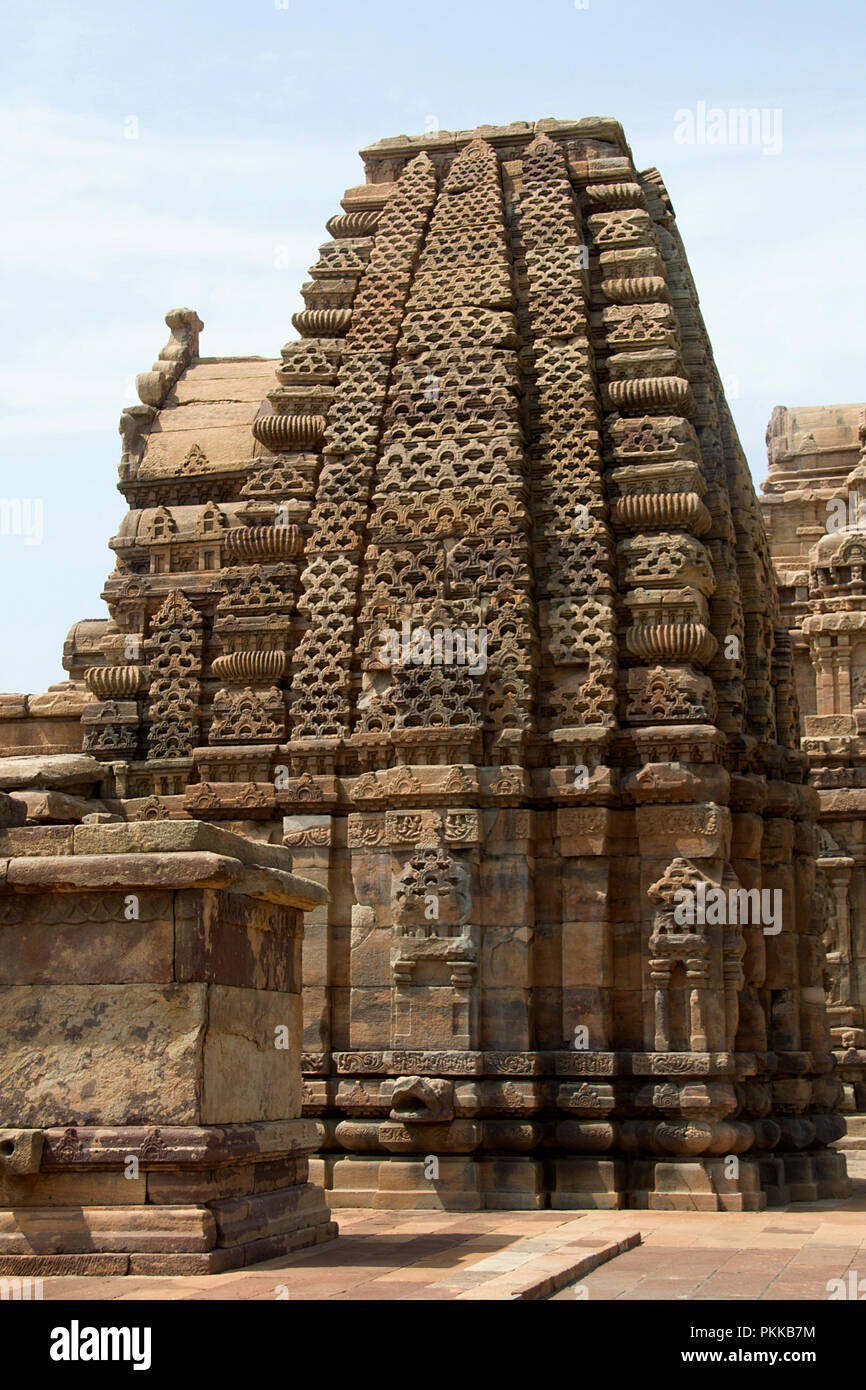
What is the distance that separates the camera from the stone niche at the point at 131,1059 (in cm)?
889

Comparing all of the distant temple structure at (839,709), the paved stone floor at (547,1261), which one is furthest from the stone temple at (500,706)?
the distant temple structure at (839,709)

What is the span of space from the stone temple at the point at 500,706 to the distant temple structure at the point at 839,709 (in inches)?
190

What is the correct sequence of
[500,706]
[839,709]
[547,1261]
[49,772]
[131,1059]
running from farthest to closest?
1. [839,709]
2. [500,706]
3. [49,772]
4. [547,1261]
5. [131,1059]

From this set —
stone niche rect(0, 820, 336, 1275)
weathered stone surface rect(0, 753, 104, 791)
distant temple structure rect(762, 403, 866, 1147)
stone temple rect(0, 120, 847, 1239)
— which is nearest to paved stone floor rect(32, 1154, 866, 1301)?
stone niche rect(0, 820, 336, 1275)

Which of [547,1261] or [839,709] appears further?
[839,709]

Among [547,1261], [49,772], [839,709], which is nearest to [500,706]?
[49,772]

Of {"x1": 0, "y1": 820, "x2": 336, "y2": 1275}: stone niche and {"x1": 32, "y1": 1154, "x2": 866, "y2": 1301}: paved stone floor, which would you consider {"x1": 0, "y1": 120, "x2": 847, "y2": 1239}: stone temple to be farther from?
{"x1": 0, "y1": 820, "x2": 336, "y2": 1275}: stone niche

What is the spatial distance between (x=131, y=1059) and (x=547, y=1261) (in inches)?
98.9

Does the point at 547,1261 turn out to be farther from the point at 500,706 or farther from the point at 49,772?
the point at 500,706

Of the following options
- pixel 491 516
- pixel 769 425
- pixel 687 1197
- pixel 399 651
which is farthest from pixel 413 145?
pixel 769 425

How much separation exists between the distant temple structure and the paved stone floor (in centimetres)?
746

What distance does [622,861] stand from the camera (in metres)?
14.2

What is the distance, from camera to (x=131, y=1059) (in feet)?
30.3

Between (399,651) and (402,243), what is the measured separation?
15.3 feet
